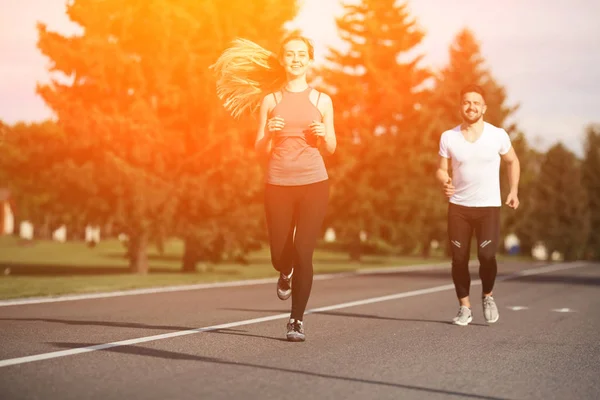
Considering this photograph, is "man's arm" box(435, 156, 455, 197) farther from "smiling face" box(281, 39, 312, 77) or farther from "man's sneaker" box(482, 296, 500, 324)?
"smiling face" box(281, 39, 312, 77)

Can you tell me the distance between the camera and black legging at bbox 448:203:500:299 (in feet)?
28.3

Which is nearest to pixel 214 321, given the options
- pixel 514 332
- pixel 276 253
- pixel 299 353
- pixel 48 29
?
pixel 276 253

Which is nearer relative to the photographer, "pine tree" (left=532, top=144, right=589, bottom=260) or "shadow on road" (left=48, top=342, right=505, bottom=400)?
"shadow on road" (left=48, top=342, right=505, bottom=400)

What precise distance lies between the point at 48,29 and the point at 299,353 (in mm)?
Answer: 19303

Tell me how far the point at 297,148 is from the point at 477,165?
227 cm

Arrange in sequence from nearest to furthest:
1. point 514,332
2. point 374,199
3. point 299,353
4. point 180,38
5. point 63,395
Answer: point 63,395, point 299,353, point 514,332, point 180,38, point 374,199

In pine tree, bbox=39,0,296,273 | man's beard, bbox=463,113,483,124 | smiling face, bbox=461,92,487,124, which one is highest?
pine tree, bbox=39,0,296,273

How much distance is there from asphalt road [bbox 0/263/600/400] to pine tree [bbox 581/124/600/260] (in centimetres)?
4968

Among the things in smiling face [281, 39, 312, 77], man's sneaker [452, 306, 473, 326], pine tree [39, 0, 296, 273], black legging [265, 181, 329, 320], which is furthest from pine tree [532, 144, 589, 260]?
black legging [265, 181, 329, 320]

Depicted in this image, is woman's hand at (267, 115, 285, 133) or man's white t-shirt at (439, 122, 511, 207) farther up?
woman's hand at (267, 115, 285, 133)

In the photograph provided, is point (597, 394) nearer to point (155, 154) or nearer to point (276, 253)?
point (276, 253)

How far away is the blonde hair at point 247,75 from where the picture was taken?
7.68m

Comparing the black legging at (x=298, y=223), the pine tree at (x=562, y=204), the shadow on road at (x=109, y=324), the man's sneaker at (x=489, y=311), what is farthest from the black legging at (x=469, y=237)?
the pine tree at (x=562, y=204)

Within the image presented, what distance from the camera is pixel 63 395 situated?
459 centimetres
